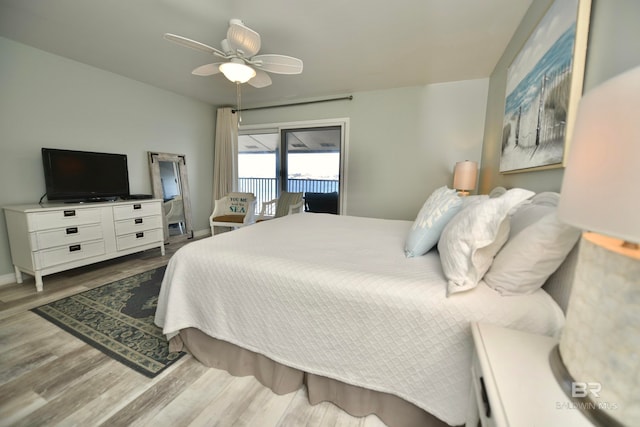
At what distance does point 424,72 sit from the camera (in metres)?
2.98

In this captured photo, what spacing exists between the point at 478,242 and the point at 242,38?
204cm

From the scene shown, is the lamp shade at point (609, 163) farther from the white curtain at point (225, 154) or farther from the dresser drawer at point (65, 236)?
the white curtain at point (225, 154)

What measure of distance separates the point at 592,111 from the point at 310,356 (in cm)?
125

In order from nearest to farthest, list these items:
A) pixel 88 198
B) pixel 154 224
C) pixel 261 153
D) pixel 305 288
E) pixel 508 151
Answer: pixel 305 288, pixel 508 151, pixel 88 198, pixel 154 224, pixel 261 153

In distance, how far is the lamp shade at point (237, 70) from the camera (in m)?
2.04

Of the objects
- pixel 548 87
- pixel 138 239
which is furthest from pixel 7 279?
pixel 548 87

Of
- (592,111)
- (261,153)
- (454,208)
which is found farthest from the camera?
(261,153)

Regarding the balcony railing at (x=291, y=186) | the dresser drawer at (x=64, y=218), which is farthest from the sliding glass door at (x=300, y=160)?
the dresser drawer at (x=64, y=218)

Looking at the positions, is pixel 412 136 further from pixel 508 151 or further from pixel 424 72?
pixel 508 151

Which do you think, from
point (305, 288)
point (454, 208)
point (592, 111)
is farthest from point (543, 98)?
point (305, 288)

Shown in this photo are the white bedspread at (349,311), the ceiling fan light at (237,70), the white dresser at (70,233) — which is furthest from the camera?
the white dresser at (70,233)

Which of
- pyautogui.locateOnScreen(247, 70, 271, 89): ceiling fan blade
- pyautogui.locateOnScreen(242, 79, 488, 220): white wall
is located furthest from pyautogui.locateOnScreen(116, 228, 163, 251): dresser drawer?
pyautogui.locateOnScreen(242, 79, 488, 220): white wall

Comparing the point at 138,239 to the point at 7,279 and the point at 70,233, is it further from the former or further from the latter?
the point at 7,279

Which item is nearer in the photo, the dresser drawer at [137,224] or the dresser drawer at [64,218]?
the dresser drawer at [64,218]
